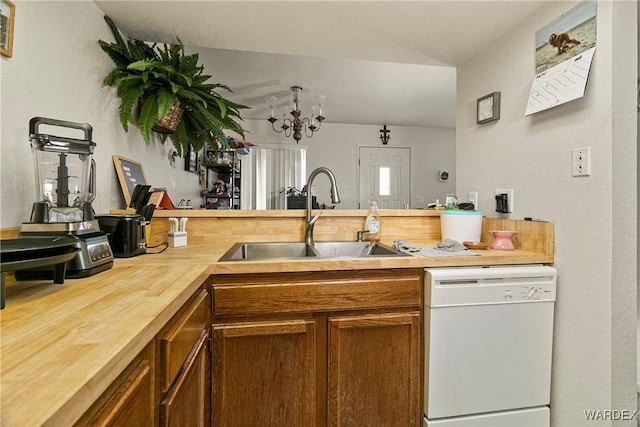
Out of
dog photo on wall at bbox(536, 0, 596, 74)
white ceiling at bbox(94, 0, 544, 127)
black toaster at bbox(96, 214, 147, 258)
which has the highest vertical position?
white ceiling at bbox(94, 0, 544, 127)

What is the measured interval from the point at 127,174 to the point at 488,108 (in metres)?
1.99

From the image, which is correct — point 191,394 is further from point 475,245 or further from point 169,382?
point 475,245

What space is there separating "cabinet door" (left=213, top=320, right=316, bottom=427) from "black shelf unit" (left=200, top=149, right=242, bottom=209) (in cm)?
296

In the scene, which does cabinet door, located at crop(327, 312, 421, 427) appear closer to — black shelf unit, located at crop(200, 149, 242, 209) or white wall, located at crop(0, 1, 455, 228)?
white wall, located at crop(0, 1, 455, 228)

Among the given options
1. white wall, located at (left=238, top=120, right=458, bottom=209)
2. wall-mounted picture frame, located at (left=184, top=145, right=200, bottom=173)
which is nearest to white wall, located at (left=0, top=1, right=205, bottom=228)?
wall-mounted picture frame, located at (left=184, top=145, right=200, bottom=173)

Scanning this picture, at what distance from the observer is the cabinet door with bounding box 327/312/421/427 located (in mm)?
1237

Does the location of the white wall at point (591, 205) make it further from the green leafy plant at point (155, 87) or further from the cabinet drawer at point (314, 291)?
the green leafy plant at point (155, 87)

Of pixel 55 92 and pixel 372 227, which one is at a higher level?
pixel 55 92

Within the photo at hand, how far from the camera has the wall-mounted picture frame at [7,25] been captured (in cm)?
91

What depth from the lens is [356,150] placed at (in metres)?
5.31

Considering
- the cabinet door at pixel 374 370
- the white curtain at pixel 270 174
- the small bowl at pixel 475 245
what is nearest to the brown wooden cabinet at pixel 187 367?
the cabinet door at pixel 374 370

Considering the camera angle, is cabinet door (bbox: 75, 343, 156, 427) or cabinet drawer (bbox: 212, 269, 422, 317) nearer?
cabinet door (bbox: 75, 343, 156, 427)

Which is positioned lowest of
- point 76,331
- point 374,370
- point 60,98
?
point 374,370

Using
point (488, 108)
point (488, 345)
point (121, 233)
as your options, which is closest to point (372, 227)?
point (488, 345)
